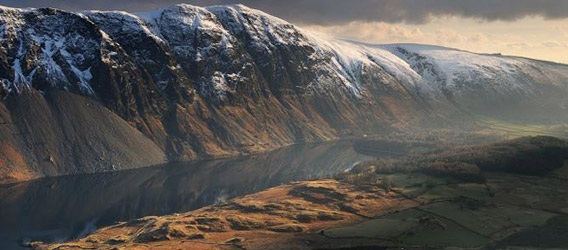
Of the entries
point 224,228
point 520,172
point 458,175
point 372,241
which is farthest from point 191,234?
point 520,172

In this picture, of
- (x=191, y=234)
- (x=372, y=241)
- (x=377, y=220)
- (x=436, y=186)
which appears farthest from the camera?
(x=436, y=186)

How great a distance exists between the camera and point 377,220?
154750 millimetres

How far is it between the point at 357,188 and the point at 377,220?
39.6 meters

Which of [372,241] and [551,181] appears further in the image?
[551,181]

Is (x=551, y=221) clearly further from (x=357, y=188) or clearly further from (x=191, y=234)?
(x=191, y=234)

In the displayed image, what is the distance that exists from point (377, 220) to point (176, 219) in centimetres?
5924

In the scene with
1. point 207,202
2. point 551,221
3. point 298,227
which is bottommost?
point 207,202

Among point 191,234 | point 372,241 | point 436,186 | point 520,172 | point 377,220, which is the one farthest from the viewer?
point 520,172

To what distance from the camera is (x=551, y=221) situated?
150125mm

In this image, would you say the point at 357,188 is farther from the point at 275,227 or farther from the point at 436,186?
the point at 275,227

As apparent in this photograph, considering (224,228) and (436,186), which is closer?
(224,228)

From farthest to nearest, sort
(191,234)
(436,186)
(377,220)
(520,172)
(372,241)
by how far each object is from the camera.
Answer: (520,172) < (436,186) < (377,220) < (191,234) < (372,241)

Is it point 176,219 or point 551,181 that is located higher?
point 551,181

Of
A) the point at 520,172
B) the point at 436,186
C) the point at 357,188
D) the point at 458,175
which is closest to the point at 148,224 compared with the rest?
the point at 357,188
